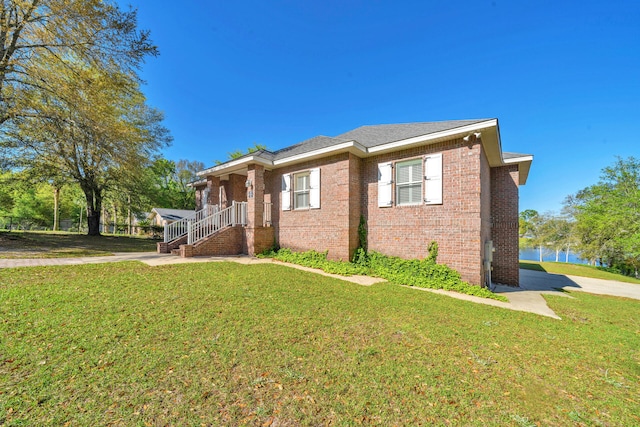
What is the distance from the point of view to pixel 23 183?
1453 cm

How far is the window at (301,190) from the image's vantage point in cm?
981

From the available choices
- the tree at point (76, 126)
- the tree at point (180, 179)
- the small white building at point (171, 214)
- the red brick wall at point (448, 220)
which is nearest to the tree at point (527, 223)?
the red brick wall at point (448, 220)

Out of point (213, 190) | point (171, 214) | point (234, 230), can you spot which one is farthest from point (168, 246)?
point (171, 214)

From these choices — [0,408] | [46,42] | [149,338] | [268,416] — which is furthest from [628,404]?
[46,42]

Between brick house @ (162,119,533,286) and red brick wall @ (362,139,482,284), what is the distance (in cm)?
3

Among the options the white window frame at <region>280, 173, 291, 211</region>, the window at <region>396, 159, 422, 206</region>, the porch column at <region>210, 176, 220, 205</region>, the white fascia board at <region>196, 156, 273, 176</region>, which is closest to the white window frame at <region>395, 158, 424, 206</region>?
the window at <region>396, 159, 422, 206</region>

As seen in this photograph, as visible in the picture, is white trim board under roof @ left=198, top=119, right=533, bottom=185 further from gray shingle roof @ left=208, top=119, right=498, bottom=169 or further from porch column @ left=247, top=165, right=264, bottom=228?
porch column @ left=247, top=165, right=264, bottom=228

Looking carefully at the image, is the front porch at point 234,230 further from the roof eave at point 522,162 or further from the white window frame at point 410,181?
the roof eave at point 522,162

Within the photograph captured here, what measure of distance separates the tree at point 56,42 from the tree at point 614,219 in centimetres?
3029

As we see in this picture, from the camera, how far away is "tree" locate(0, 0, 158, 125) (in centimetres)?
895

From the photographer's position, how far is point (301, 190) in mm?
9953

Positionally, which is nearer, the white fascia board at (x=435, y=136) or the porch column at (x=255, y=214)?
the white fascia board at (x=435, y=136)

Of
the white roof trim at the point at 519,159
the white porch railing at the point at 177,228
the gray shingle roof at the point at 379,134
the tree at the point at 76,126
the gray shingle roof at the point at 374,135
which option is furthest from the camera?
the white porch railing at the point at 177,228

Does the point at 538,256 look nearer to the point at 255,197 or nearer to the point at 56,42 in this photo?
the point at 255,197
